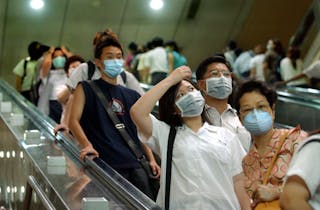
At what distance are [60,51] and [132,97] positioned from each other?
4098 millimetres

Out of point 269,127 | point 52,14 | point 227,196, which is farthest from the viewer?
point 52,14

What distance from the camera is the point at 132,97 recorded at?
5598 mm

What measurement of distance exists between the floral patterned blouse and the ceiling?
17238 millimetres

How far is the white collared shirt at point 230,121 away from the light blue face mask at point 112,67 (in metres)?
1.03

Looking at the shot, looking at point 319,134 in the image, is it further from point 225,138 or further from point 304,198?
point 225,138

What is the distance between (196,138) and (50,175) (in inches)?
46.6

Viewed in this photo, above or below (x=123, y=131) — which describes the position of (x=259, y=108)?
above

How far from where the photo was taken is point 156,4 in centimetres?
2255

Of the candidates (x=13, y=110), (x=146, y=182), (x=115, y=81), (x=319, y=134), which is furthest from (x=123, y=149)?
(x=13, y=110)

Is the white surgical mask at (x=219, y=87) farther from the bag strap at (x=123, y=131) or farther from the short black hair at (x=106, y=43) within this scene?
the short black hair at (x=106, y=43)

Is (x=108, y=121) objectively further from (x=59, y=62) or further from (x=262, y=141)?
(x=59, y=62)

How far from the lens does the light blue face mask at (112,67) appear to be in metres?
5.62

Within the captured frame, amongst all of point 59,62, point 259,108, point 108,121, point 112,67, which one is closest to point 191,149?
point 259,108

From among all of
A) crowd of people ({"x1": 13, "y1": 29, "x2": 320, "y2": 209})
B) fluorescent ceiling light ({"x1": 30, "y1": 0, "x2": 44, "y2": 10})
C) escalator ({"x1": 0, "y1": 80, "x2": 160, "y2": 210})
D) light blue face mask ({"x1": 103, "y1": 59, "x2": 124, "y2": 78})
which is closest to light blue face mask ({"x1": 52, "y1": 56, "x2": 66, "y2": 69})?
escalator ({"x1": 0, "y1": 80, "x2": 160, "y2": 210})
